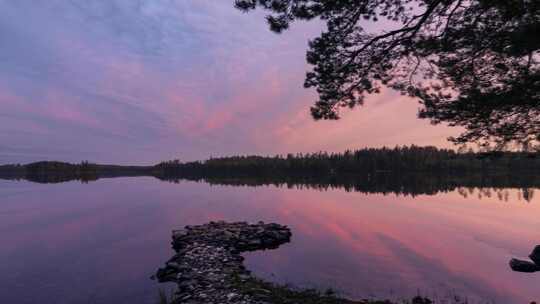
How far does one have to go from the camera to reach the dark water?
1463 centimetres

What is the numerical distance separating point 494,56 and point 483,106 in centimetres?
194

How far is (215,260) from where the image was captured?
16875 mm

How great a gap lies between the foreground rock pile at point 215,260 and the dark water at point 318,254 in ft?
4.05

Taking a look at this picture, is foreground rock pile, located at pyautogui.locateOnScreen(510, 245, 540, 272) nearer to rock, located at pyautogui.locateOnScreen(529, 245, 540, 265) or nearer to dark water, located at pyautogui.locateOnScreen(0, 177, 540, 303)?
rock, located at pyautogui.locateOnScreen(529, 245, 540, 265)

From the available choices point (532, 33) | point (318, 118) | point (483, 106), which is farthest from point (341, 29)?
point (483, 106)

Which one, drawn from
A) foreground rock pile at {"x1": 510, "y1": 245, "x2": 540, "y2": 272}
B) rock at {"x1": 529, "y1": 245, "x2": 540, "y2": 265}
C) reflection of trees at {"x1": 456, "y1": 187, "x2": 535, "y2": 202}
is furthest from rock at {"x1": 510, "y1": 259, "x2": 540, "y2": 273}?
reflection of trees at {"x1": 456, "y1": 187, "x2": 535, "y2": 202}

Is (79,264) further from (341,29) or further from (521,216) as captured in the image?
(521,216)

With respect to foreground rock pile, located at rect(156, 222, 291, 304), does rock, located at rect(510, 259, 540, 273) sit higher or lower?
lower

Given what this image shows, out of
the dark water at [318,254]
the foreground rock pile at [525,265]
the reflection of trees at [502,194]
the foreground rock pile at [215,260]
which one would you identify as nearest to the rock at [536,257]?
the foreground rock pile at [525,265]

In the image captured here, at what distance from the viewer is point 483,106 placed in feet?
40.0

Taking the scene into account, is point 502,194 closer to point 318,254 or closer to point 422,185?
point 422,185

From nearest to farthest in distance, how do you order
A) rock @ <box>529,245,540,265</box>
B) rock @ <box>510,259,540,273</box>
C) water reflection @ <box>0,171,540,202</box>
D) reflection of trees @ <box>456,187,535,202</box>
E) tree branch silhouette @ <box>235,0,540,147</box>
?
1. tree branch silhouette @ <box>235,0,540,147</box>
2. rock @ <box>510,259,540,273</box>
3. rock @ <box>529,245,540,265</box>
4. reflection of trees @ <box>456,187,535,202</box>
5. water reflection @ <box>0,171,540,202</box>

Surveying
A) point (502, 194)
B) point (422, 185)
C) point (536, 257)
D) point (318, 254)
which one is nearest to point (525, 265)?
point (536, 257)

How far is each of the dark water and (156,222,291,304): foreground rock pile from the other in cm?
123
